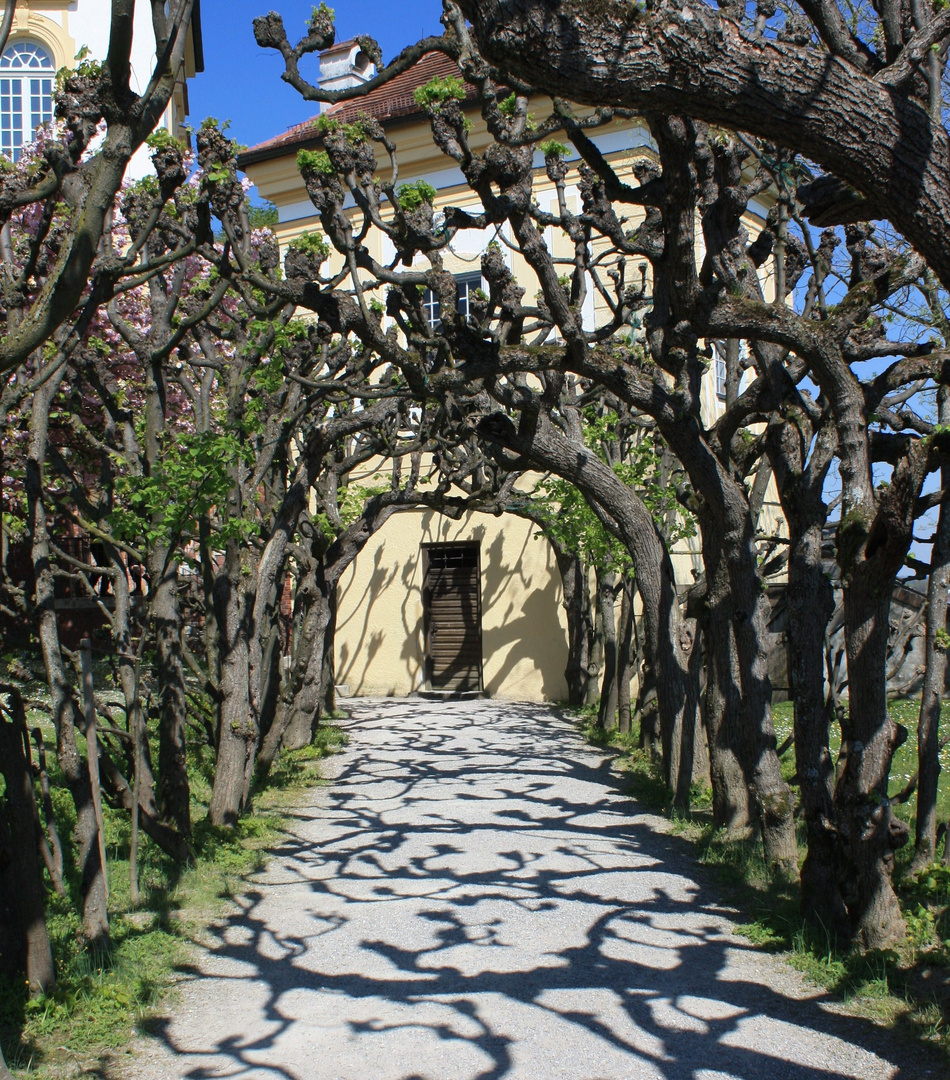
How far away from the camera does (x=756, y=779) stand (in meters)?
7.07

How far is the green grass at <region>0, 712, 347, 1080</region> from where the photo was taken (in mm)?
4359

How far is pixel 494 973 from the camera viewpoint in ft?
17.4

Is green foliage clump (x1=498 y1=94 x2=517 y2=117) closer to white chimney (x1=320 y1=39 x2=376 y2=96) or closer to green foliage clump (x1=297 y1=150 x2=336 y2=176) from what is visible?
green foliage clump (x1=297 y1=150 x2=336 y2=176)

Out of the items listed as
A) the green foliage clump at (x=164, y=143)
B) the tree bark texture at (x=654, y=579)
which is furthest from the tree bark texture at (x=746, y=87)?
the tree bark texture at (x=654, y=579)

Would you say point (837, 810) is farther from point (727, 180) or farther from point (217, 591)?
point (217, 591)

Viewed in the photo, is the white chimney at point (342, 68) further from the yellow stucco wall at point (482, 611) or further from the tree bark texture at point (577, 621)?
the tree bark texture at point (577, 621)

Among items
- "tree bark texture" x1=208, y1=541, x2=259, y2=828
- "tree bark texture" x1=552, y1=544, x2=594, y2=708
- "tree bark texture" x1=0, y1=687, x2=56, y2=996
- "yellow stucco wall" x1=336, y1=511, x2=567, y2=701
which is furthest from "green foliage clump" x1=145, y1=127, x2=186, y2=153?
"yellow stucco wall" x1=336, y1=511, x2=567, y2=701

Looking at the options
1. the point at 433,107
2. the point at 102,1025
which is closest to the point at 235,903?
the point at 102,1025

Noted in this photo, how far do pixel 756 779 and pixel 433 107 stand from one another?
5.23 metres

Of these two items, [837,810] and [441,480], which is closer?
[837,810]

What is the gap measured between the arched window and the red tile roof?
3361 millimetres

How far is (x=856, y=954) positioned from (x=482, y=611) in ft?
46.5

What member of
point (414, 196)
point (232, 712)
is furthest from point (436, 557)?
point (414, 196)

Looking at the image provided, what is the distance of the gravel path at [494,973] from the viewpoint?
4254mm
